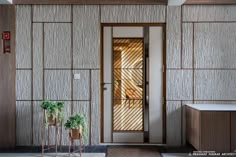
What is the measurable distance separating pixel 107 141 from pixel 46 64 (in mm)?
1919

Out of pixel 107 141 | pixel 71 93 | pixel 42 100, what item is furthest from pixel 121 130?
pixel 42 100

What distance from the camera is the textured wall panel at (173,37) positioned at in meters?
6.09

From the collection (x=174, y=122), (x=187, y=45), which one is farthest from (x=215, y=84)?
(x=174, y=122)

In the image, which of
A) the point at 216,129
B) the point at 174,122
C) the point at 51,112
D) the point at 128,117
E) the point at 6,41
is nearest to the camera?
the point at 216,129

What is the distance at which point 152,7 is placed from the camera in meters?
6.09

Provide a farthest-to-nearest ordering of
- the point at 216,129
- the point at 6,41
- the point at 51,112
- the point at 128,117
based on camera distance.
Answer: the point at 128,117
the point at 6,41
the point at 51,112
the point at 216,129

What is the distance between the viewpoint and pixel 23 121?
607 cm

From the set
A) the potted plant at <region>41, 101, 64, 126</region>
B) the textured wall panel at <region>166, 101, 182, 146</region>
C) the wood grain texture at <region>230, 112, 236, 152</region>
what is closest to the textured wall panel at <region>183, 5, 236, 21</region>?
the textured wall panel at <region>166, 101, 182, 146</region>

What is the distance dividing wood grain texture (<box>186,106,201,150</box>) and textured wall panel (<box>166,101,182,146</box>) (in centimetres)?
19

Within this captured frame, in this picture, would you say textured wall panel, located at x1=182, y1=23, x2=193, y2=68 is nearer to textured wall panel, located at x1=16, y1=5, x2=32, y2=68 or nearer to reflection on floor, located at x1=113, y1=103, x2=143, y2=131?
reflection on floor, located at x1=113, y1=103, x2=143, y2=131

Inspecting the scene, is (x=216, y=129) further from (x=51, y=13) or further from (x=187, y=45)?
(x=51, y=13)

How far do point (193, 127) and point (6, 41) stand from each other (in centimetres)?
382

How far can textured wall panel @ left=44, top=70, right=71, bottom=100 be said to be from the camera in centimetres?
606

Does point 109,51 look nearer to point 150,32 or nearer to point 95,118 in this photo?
point 150,32
